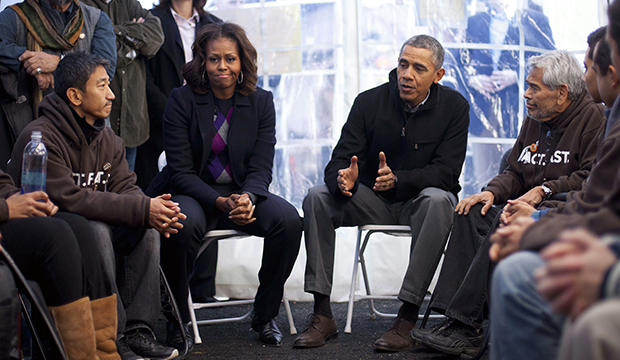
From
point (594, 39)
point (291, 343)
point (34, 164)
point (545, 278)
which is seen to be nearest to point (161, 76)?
point (34, 164)

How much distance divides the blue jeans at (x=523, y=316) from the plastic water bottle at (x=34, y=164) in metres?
1.77

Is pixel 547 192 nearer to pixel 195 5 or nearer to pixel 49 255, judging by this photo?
pixel 49 255

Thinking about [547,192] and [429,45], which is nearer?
[547,192]

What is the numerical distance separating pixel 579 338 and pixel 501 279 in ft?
1.18

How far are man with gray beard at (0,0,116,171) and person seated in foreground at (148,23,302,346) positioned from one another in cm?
55

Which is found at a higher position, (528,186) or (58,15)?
(58,15)

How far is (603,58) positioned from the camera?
1.99m

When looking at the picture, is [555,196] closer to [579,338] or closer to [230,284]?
[579,338]

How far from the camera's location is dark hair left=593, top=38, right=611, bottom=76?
77.7 inches

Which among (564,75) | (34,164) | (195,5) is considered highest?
(195,5)

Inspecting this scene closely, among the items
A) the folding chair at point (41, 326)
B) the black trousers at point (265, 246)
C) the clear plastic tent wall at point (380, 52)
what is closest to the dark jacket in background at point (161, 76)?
the clear plastic tent wall at point (380, 52)

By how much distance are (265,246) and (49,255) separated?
3.79ft

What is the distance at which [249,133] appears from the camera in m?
3.21

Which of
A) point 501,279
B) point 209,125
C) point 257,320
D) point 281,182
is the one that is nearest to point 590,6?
point 281,182
